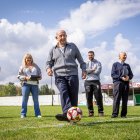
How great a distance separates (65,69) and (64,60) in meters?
0.21

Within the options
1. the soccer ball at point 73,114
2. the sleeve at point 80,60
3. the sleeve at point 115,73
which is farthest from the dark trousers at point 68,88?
the sleeve at point 115,73

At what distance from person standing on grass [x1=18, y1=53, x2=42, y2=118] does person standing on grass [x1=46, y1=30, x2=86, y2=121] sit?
3624 mm

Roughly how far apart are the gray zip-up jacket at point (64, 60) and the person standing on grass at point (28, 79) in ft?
11.7

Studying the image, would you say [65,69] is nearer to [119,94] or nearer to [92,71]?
[119,94]

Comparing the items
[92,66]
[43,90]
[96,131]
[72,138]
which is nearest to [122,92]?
[92,66]

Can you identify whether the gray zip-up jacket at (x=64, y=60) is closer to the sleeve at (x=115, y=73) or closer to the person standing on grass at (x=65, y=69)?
the person standing on grass at (x=65, y=69)

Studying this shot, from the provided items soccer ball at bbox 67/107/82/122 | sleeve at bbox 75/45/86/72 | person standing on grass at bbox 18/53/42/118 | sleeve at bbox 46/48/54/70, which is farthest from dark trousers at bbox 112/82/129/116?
soccer ball at bbox 67/107/82/122

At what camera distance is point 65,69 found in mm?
8172

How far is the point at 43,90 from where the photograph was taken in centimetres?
14500

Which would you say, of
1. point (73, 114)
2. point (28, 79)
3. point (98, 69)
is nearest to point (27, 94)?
point (28, 79)

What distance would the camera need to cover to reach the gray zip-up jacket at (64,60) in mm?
8188

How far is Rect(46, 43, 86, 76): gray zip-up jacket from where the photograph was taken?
26.9 feet

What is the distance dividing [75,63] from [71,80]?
1.48 ft

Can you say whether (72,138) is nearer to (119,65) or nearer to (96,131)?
(96,131)
